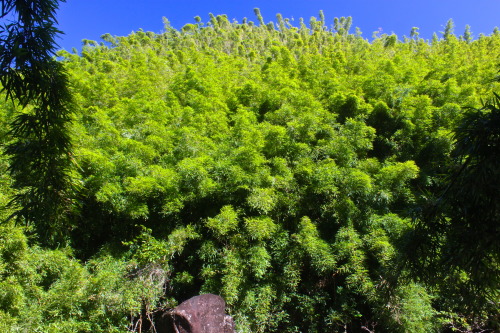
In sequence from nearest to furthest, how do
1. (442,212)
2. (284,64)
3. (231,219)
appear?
(442,212), (231,219), (284,64)

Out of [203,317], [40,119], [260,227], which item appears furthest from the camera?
[260,227]

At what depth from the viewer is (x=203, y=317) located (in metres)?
4.67

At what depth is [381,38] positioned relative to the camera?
1873 cm

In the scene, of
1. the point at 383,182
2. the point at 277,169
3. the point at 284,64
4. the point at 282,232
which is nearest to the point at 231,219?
→ the point at 282,232

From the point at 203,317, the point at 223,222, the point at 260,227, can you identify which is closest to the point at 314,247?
the point at 260,227

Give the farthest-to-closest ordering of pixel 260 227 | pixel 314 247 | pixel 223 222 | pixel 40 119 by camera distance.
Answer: pixel 223 222
pixel 260 227
pixel 314 247
pixel 40 119

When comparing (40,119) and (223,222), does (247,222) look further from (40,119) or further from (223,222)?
(40,119)

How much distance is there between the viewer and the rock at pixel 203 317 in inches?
184

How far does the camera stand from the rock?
468 cm

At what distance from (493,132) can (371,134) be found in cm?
607

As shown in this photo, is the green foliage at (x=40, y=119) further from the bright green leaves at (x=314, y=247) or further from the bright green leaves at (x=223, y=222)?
the bright green leaves at (x=314, y=247)


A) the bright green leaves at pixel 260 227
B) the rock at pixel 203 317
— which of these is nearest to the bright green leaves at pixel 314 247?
the bright green leaves at pixel 260 227

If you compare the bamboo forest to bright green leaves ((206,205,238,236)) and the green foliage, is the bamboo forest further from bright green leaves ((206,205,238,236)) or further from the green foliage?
the green foliage

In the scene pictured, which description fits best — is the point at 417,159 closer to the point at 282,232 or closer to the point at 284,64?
the point at 282,232
